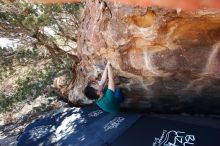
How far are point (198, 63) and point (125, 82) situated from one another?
1.51 metres

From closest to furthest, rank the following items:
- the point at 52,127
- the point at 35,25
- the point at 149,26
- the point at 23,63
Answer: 1. the point at 149,26
2. the point at 52,127
3. the point at 35,25
4. the point at 23,63

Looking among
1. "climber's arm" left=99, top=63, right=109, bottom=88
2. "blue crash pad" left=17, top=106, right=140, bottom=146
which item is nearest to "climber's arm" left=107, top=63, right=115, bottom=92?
"climber's arm" left=99, top=63, right=109, bottom=88

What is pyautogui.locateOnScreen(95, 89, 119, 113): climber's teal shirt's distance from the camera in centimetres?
568

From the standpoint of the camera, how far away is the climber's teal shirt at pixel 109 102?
568 cm

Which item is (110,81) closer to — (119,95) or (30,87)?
(119,95)

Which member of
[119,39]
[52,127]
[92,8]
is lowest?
[52,127]

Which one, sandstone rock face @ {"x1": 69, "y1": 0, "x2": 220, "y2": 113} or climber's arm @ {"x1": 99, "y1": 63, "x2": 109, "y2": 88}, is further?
climber's arm @ {"x1": 99, "y1": 63, "x2": 109, "y2": 88}

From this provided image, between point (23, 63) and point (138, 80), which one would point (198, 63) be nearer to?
point (138, 80)

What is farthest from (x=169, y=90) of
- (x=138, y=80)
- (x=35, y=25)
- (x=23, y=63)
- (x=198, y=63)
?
(x=23, y=63)

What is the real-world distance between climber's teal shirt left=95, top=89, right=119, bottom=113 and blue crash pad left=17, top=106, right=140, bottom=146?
0.12m

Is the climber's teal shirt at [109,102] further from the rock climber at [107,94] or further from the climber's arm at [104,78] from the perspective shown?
the climber's arm at [104,78]

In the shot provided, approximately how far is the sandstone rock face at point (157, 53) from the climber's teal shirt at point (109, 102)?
0.38 meters

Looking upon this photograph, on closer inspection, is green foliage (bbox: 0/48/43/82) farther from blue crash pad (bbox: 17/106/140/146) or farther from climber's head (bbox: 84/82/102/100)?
climber's head (bbox: 84/82/102/100)

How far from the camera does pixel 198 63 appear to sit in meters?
4.92
